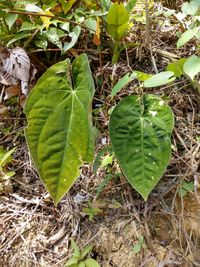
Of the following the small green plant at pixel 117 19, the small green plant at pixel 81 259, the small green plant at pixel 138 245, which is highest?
the small green plant at pixel 117 19

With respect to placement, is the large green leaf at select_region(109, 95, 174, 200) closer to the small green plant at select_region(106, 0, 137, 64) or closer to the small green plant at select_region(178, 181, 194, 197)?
the small green plant at select_region(178, 181, 194, 197)

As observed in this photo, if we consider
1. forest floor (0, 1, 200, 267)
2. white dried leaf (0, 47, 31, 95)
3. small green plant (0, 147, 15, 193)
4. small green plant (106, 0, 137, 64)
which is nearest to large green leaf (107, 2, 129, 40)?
small green plant (106, 0, 137, 64)

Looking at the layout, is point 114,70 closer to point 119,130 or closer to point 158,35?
point 158,35

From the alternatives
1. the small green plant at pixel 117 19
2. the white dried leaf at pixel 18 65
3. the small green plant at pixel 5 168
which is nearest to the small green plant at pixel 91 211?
the small green plant at pixel 5 168

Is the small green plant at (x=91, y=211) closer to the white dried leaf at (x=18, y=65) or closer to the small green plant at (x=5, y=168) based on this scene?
the small green plant at (x=5, y=168)

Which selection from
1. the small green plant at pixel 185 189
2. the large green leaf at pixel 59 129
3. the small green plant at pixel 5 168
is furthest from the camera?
the small green plant at pixel 5 168

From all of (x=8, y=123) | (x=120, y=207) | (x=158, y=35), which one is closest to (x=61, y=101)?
(x=120, y=207)
